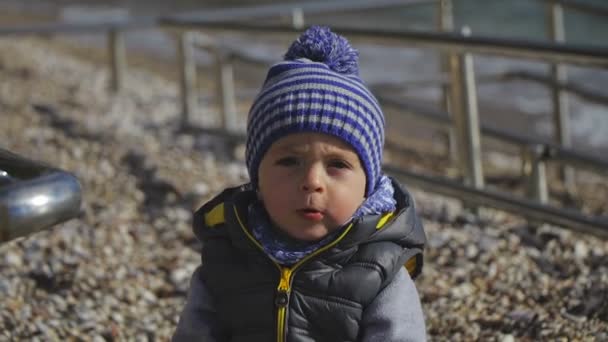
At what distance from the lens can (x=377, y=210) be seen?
2520 mm

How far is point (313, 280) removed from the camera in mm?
2426

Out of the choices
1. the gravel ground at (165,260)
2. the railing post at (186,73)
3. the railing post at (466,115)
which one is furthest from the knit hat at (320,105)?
the railing post at (186,73)

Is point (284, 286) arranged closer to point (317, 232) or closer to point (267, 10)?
point (317, 232)

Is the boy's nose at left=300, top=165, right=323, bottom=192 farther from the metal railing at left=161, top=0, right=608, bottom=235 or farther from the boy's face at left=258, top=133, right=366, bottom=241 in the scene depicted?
the metal railing at left=161, top=0, right=608, bottom=235

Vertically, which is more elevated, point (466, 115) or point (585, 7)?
point (585, 7)

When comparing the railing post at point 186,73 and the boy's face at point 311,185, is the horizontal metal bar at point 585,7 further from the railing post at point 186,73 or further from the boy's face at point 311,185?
the boy's face at point 311,185

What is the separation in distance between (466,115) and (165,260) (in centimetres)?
157

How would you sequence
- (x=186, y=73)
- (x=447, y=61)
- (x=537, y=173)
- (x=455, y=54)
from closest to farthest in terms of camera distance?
1. (x=455, y=54)
2. (x=537, y=173)
3. (x=186, y=73)
4. (x=447, y=61)

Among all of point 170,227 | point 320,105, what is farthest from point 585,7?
point 320,105

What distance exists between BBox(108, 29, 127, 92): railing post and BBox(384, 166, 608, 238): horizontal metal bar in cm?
355

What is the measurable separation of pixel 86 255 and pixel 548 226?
2.04 m

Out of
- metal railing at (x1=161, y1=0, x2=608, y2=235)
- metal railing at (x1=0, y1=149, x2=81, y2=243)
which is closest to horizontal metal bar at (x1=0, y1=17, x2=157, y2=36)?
metal railing at (x1=161, y1=0, x2=608, y2=235)

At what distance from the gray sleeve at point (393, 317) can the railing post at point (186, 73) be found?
4.44 meters

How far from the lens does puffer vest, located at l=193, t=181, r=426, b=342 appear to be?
2.42 meters
